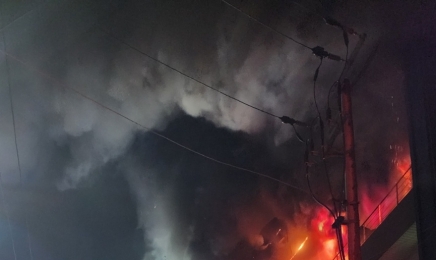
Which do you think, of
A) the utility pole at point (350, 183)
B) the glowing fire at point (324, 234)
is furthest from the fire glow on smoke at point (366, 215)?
the utility pole at point (350, 183)

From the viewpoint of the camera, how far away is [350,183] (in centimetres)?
805

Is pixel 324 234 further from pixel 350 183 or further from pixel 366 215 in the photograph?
pixel 350 183

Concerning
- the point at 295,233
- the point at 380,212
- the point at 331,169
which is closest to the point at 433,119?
the point at 380,212

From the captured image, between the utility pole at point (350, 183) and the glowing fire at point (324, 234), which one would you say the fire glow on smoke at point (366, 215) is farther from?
the utility pole at point (350, 183)

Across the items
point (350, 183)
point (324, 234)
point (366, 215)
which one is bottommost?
point (350, 183)

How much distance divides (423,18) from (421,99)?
98.8 inches

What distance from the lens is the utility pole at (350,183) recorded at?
7680 millimetres

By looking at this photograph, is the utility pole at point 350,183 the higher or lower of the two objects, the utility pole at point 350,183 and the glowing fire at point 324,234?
the lower

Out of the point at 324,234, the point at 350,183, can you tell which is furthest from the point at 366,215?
the point at 350,183

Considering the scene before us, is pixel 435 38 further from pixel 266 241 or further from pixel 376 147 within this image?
pixel 266 241

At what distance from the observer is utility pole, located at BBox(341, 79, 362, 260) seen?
7680mm

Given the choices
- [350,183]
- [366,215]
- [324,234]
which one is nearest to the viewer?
[350,183]

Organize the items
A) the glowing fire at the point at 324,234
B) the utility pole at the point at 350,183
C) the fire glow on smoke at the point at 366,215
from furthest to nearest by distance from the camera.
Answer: the glowing fire at the point at 324,234, the fire glow on smoke at the point at 366,215, the utility pole at the point at 350,183

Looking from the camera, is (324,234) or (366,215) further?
(324,234)
